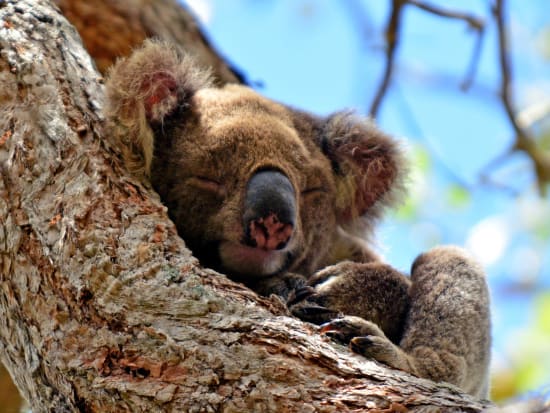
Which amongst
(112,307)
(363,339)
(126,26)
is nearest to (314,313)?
(363,339)

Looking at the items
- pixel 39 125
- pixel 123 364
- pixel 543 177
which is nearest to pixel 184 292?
pixel 123 364

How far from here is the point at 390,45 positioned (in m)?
5.20

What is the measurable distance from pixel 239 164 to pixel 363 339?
3.74 ft

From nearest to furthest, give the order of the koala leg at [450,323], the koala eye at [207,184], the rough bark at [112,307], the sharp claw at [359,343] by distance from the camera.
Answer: the rough bark at [112,307] → the sharp claw at [359,343] → the koala leg at [450,323] → the koala eye at [207,184]

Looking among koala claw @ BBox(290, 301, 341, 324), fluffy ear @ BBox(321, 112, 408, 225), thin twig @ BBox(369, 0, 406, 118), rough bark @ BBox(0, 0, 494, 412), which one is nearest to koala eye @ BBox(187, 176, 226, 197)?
rough bark @ BBox(0, 0, 494, 412)

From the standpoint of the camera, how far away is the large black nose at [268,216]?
3.18m

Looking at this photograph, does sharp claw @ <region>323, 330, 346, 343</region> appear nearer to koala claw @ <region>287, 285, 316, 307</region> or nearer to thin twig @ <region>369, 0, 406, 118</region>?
koala claw @ <region>287, 285, 316, 307</region>

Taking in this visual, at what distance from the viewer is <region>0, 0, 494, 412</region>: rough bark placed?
2.37 metres

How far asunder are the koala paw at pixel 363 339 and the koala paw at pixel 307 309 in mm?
117

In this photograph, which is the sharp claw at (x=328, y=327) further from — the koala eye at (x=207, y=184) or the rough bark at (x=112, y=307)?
the koala eye at (x=207, y=184)

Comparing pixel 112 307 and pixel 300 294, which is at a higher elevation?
pixel 300 294

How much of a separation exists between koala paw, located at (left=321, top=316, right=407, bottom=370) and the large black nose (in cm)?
51

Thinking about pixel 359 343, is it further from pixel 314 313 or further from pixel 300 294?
pixel 300 294

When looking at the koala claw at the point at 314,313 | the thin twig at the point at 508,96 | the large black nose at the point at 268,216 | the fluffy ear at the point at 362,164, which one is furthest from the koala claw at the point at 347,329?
the thin twig at the point at 508,96
